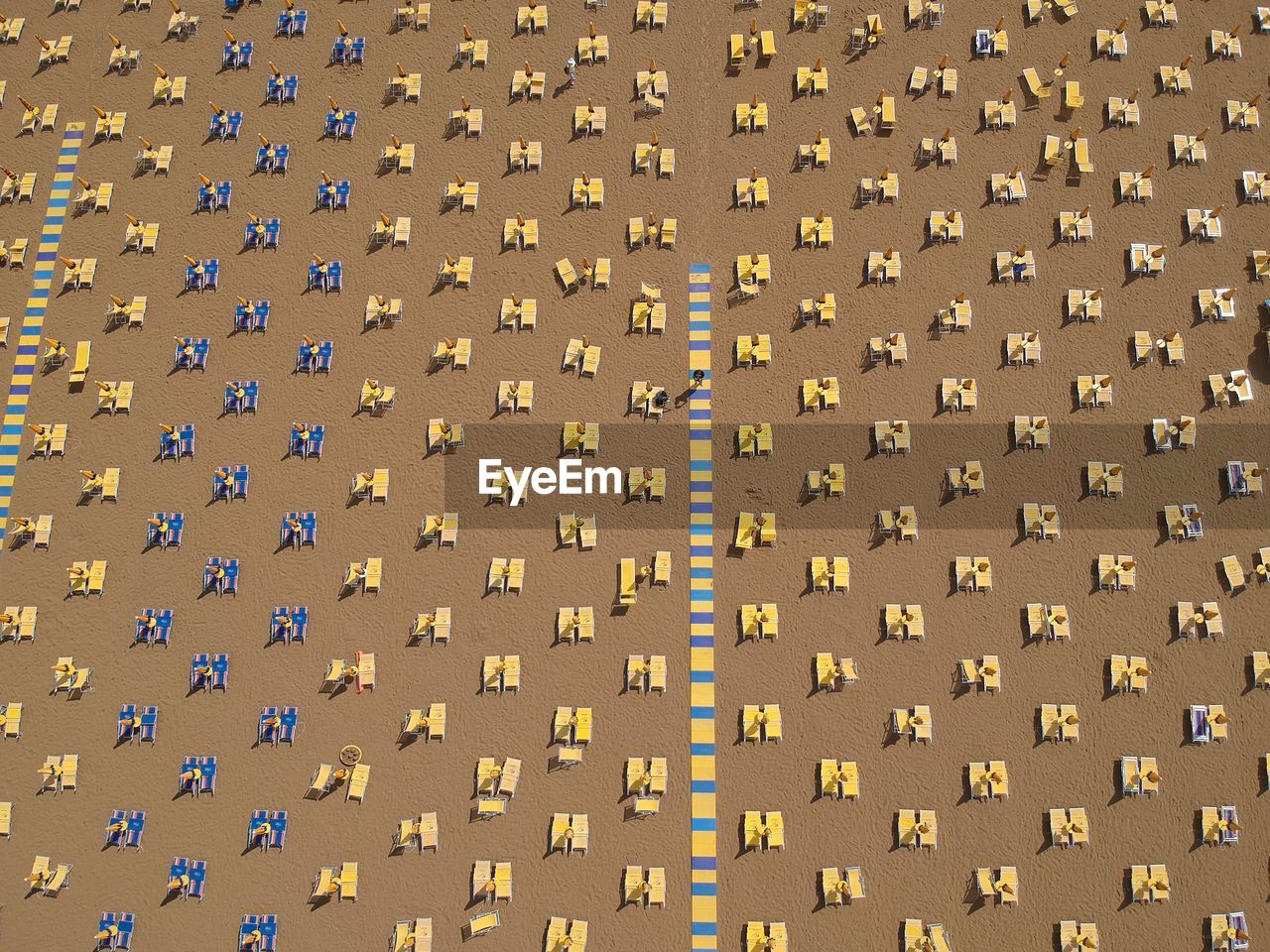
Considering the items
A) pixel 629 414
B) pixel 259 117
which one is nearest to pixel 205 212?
pixel 259 117

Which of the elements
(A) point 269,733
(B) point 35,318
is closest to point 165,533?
(A) point 269,733

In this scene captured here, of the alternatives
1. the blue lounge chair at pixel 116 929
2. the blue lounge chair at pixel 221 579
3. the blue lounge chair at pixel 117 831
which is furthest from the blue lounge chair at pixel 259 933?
the blue lounge chair at pixel 221 579

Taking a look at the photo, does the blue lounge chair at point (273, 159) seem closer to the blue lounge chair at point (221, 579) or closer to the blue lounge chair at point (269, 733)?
the blue lounge chair at point (221, 579)

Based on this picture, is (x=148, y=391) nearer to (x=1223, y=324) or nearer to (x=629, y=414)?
(x=629, y=414)

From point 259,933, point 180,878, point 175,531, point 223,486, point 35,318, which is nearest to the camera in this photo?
point 259,933

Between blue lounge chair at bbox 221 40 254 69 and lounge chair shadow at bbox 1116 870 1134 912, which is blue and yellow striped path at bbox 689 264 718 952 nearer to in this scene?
lounge chair shadow at bbox 1116 870 1134 912

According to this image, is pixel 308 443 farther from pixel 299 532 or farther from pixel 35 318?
pixel 35 318

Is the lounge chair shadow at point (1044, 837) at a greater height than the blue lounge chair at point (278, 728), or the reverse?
the blue lounge chair at point (278, 728)
